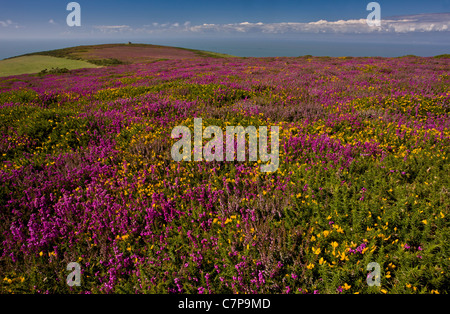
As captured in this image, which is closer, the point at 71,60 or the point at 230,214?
the point at 230,214

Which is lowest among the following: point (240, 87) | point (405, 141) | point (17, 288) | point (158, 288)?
point (17, 288)

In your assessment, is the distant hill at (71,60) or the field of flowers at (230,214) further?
the distant hill at (71,60)

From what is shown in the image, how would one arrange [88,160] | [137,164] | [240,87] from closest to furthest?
[137,164]
[88,160]
[240,87]

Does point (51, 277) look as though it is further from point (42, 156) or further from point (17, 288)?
point (42, 156)

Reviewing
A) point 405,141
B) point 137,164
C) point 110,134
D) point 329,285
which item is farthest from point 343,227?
point 110,134

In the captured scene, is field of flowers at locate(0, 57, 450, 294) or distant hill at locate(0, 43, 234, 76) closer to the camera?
field of flowers at locate(0, 57, 450, 294)

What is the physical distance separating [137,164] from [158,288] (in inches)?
114

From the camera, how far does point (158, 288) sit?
2480mm

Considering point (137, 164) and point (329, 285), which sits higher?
point (137, 164)

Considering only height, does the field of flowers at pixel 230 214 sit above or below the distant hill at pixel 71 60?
below

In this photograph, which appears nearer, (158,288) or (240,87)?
(158,288)

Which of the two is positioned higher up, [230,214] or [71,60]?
[71,60]

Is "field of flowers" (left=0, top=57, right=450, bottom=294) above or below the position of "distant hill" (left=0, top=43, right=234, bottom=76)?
below
